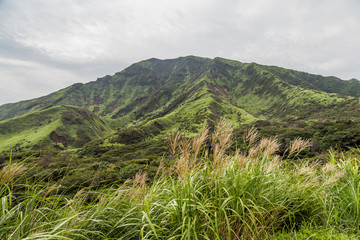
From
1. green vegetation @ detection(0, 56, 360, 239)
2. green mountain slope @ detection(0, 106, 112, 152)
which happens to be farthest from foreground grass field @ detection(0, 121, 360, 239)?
green mountain slope @ detection(0, 106, 112, 152)

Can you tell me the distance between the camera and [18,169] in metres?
2.12

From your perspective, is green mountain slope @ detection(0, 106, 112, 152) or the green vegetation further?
green mountain slope @ detection(0, 106, 112, 152)

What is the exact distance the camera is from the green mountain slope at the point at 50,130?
89.7 metres

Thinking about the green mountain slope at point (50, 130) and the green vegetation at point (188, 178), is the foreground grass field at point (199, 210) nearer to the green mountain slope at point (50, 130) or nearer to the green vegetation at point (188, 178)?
the green vegetation at point (188, 178)

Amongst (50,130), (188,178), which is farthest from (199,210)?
(50,130)

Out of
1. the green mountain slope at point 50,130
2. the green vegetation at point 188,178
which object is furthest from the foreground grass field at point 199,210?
the green mountain slope at point 50,130

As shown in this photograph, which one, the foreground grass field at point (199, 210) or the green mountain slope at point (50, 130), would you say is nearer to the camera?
the foreground grass field at point (199, 210)

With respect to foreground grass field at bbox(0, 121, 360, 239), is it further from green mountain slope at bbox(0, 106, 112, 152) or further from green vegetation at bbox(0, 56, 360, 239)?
green mountain slope at bbox(0, 106, 112, 152)

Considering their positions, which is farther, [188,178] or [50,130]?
[50,130]

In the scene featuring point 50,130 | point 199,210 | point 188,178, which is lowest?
point 50,130

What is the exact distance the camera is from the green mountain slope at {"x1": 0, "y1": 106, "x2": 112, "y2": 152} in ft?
294

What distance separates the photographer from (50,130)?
330 feet

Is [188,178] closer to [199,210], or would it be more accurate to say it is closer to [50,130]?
[199,210]

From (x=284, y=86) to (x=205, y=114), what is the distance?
12165 cm
